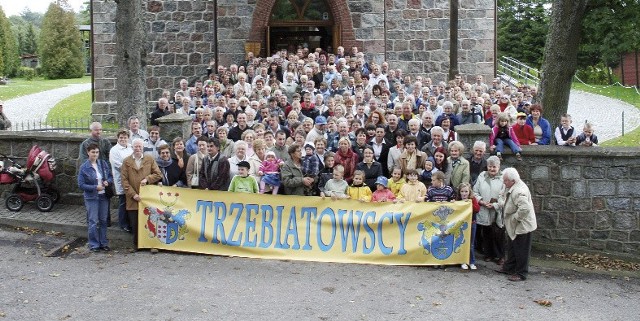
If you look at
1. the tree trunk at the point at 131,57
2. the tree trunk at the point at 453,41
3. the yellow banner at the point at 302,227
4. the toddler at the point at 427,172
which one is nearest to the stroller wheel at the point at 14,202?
the tree trunk at the point at 131,57

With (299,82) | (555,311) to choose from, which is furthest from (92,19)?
(555,311)

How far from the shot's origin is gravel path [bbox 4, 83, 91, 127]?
2858 centimetres

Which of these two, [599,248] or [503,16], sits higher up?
[503,16]

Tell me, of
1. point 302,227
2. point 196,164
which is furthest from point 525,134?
point 196,164

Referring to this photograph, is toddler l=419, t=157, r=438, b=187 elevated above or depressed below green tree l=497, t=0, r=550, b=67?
below

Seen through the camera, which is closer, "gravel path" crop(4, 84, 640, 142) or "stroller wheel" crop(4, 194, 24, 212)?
"stroller wheel" crop(4, 194, 24, 212)

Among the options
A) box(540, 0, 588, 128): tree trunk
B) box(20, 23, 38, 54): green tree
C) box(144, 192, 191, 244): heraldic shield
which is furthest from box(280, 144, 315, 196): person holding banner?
box(20, 23, 38, 54): green tree

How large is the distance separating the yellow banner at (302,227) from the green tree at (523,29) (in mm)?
33719

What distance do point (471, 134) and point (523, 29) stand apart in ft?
Answer: 111

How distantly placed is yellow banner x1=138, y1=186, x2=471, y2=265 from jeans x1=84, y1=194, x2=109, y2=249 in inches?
22.8

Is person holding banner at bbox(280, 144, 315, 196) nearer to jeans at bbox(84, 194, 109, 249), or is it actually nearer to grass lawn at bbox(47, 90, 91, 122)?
jeans at bbox(84, 194, 109, 249)

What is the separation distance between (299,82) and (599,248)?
8.16 metres

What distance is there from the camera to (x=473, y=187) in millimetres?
10602

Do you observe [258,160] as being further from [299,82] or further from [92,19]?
[92,19]
